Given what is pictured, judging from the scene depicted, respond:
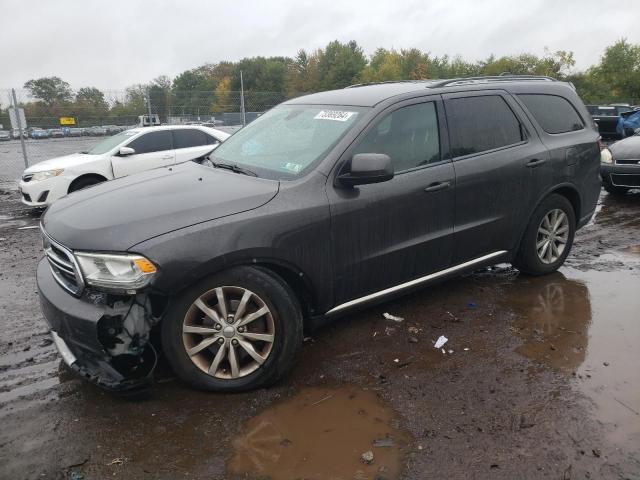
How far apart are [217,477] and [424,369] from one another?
154cm

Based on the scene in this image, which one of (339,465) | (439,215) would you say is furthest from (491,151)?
(339,465)

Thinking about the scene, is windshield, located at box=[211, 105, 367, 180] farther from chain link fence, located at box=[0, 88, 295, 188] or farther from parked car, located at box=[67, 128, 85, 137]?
parked car, located at box=[67, 128, 85, 137]

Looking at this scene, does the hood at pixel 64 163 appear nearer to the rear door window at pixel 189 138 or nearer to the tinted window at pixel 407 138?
the rear door window at pixel 189 138

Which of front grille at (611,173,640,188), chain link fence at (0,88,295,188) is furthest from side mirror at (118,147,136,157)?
front grille at (611,173,640,188)

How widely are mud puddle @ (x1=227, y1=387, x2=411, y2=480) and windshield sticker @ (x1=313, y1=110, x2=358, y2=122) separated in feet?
6.15

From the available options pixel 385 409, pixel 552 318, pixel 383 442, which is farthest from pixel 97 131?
pixel 383 442

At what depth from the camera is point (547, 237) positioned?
491 cm

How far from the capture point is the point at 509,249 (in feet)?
15.1

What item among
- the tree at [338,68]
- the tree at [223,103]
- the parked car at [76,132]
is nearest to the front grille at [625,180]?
the tree at [223,103]

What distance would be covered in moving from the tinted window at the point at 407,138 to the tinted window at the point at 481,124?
0.63 feet

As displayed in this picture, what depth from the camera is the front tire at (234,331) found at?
9.71 ft

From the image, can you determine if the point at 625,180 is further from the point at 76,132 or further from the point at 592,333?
the point at 76,132

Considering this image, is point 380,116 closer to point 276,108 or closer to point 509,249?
point 276,108

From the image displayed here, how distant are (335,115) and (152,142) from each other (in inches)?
265
